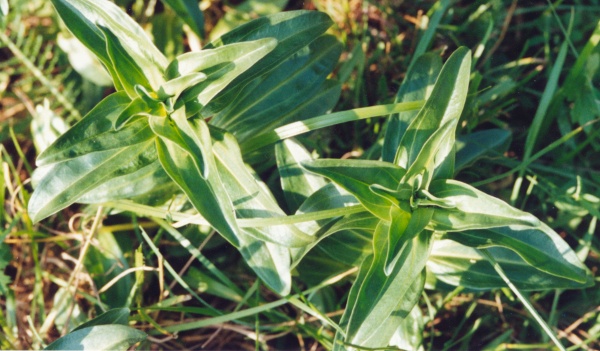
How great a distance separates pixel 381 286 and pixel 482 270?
0.40 metres

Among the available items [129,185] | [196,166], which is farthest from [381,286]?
[129,185]

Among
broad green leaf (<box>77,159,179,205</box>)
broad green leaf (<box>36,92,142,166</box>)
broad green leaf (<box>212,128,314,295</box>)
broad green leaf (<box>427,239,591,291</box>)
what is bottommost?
broad green leaf (<box>427,239,591,291</box>)

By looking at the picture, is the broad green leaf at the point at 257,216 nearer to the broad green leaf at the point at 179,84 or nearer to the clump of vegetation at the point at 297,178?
the clump of vegetation at the point at 297,178

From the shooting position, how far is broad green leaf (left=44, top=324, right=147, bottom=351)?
5.45ft

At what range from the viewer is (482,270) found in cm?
172

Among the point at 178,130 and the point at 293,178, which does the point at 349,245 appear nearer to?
the point at 293,178

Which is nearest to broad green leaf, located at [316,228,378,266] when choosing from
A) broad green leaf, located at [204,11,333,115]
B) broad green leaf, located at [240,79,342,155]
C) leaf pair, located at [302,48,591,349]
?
leaf pair, located at [302,48,591,349]

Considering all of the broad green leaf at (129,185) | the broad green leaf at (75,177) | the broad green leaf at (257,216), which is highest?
the broad green leaf at (75,177)

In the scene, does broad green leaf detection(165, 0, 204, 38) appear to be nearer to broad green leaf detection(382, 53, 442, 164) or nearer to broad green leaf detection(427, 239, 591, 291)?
broad green leaf detection(382, 53, 442, 164)

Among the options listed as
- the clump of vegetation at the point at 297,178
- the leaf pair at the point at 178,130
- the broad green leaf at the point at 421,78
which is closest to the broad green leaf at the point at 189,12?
the clump of vegetation at the point at 297,178

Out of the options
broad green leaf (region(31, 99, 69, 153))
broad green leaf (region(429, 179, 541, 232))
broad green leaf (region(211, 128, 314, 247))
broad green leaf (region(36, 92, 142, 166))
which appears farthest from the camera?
broad green leaf (region(31, 99, 69, 153))

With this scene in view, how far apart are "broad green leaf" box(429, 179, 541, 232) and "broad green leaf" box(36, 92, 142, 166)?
0.79 metres

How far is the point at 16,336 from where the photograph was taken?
6.37 feet

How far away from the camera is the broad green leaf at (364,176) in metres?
1.37
